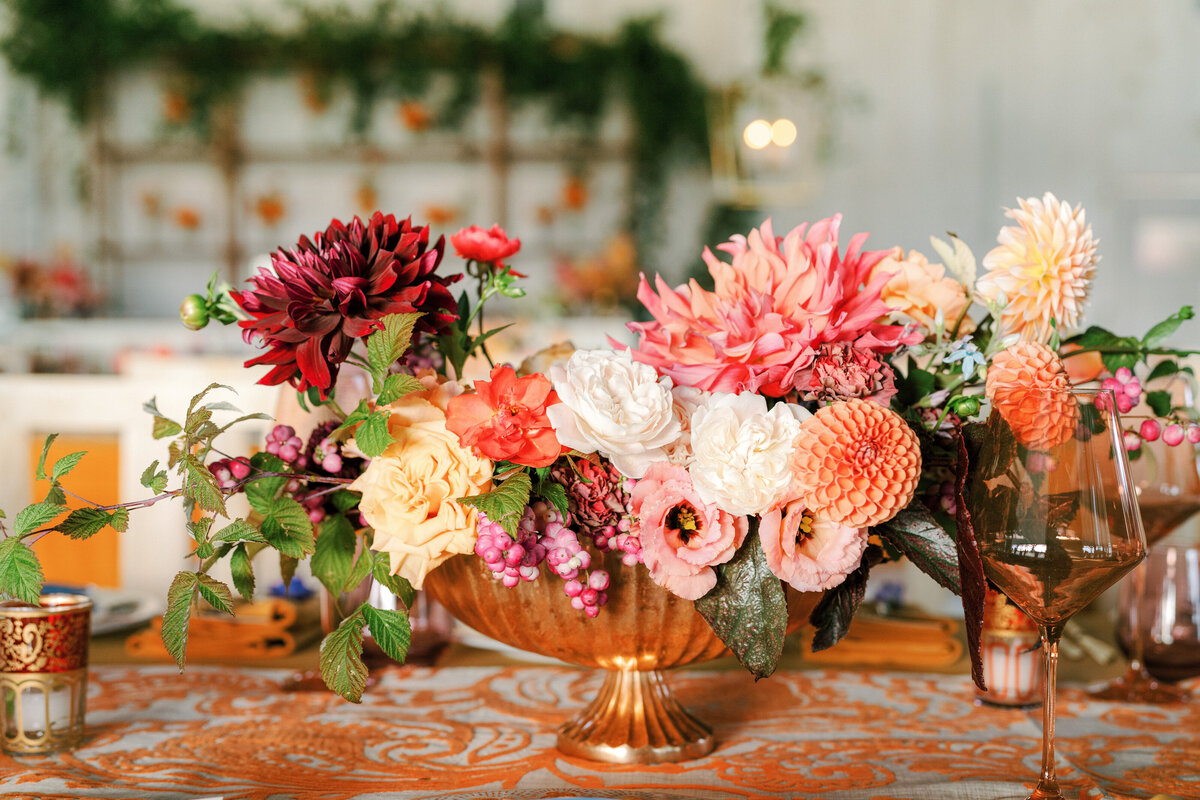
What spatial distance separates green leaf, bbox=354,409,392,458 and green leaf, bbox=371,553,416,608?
0.08 m

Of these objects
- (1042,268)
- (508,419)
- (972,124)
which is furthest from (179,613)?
(972,124)

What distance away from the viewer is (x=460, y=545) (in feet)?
1.93

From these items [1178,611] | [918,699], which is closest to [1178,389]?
[1178,611]

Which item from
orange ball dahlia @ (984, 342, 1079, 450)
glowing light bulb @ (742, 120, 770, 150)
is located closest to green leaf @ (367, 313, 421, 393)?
orange ball dahlia @ (984, 342, 1079, 450)

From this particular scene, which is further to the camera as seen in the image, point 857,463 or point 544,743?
point 544,743

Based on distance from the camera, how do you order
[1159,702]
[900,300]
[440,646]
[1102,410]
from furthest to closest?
[440,646]
[1159,702]
[900,300]
[1102,410]

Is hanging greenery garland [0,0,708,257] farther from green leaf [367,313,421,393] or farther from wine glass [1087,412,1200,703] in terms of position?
green leaf [367,313,421,393]

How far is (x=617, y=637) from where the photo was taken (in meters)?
0.64

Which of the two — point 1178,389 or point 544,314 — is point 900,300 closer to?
point 1178,389

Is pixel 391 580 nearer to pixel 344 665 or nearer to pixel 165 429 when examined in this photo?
pixel 344 665

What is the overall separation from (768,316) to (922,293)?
153 millimetres

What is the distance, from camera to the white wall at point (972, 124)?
3.90m

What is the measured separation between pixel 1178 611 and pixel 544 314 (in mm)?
3591

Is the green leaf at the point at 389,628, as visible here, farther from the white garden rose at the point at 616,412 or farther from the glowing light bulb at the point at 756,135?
the glowing light bulb at the point at 756,135
